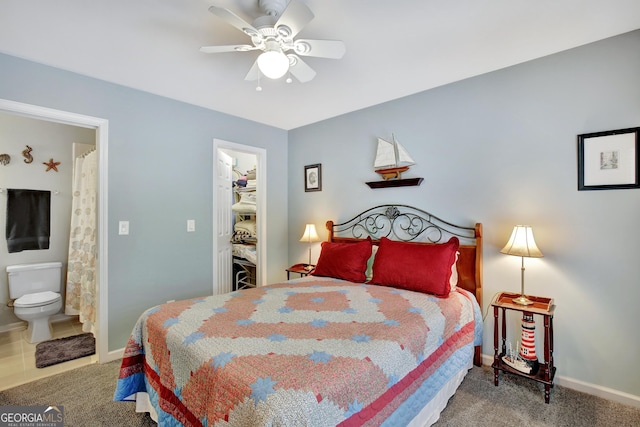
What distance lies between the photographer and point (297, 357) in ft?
4.25

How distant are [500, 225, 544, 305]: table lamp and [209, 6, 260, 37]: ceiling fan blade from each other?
216 centimetres

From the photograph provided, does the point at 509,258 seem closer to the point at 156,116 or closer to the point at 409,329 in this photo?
the point at 409,329

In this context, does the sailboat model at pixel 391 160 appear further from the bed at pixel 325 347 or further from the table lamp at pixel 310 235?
the table lamp at pixel 310 235

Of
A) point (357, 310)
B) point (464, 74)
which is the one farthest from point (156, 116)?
point (464, 74)

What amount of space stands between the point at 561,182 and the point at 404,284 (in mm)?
1362

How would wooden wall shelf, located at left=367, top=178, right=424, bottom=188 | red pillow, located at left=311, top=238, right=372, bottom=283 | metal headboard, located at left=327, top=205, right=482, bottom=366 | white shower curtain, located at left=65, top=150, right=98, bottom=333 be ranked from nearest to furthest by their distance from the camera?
metal headboard, located at left=327, top=205, right=482, bottom=366 → red pillow, located at left=311, top=238, right=372, bottom=283 → wooden wall shelf, located at left=367, top=178, right=424, bottom=188 → white shower curtain, located at left=65, top=150, right=98, bottom=333

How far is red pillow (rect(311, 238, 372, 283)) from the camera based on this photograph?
2809 millimetres

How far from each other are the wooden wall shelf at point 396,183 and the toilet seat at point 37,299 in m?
3.46

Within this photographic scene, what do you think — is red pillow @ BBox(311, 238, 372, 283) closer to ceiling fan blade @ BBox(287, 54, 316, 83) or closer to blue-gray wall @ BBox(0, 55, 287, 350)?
blue-gray wall @ BBox(0, 55, 287, 350)

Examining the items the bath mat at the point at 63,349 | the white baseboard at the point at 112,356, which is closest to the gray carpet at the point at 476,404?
the white baseboard at the point at 112,356

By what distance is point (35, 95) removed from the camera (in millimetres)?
2293

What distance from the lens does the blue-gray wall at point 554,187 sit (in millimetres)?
2010

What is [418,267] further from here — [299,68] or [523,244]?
[299,68]

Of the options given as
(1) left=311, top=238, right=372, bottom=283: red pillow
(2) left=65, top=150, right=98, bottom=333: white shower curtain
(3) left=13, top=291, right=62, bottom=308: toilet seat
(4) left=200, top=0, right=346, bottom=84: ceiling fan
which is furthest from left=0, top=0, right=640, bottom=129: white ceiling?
(3) left=13, top=291, right=62, bottom=308: toilet seat
